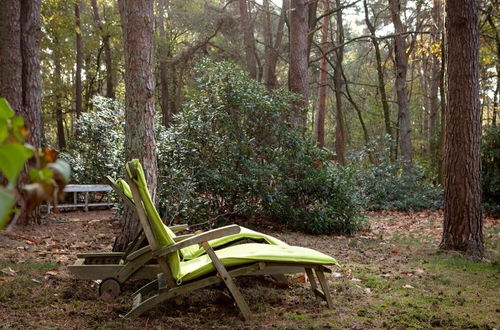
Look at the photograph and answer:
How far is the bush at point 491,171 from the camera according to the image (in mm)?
12297

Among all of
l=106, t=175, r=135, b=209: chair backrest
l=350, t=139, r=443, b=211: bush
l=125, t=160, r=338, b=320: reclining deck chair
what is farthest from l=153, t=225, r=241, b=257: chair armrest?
l=350, t=139, r=443, b=211: bush

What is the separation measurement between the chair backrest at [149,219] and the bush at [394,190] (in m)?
10.4

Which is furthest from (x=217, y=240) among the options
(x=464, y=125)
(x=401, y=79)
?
(x=401, y=79)

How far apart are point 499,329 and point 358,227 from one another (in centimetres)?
571

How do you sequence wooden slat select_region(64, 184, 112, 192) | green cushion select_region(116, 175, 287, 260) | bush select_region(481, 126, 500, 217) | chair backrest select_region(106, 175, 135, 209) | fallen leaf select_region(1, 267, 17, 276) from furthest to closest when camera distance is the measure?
bush select_region(481, 126, 500, 217), wooden slat select_region(64, 184, 112, 192), fallen leaf select_region(1, 267, 17, 276), green cushion select_region(116, 175, 287, 260), chair backrest select_region(106, 175, 135, 209)

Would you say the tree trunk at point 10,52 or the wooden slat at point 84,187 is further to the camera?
the wooden slat at point 84,187

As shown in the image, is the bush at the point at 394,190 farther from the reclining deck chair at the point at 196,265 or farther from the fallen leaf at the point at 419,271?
the reclining deck chair at the point at 196,265

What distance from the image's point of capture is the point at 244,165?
866cm

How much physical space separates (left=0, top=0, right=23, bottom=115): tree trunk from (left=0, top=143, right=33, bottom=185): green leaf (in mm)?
7896

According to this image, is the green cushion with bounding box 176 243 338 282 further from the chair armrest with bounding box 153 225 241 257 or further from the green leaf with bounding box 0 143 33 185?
the green leaf with bounding box 0 143 33 185

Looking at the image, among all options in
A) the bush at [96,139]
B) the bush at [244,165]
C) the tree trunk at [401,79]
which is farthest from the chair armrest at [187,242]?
the tree trunk at [401,79]

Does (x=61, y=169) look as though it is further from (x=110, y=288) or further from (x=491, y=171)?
(x=491, y=171)

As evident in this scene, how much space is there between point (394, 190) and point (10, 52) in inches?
420

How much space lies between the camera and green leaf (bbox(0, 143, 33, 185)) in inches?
19.6
